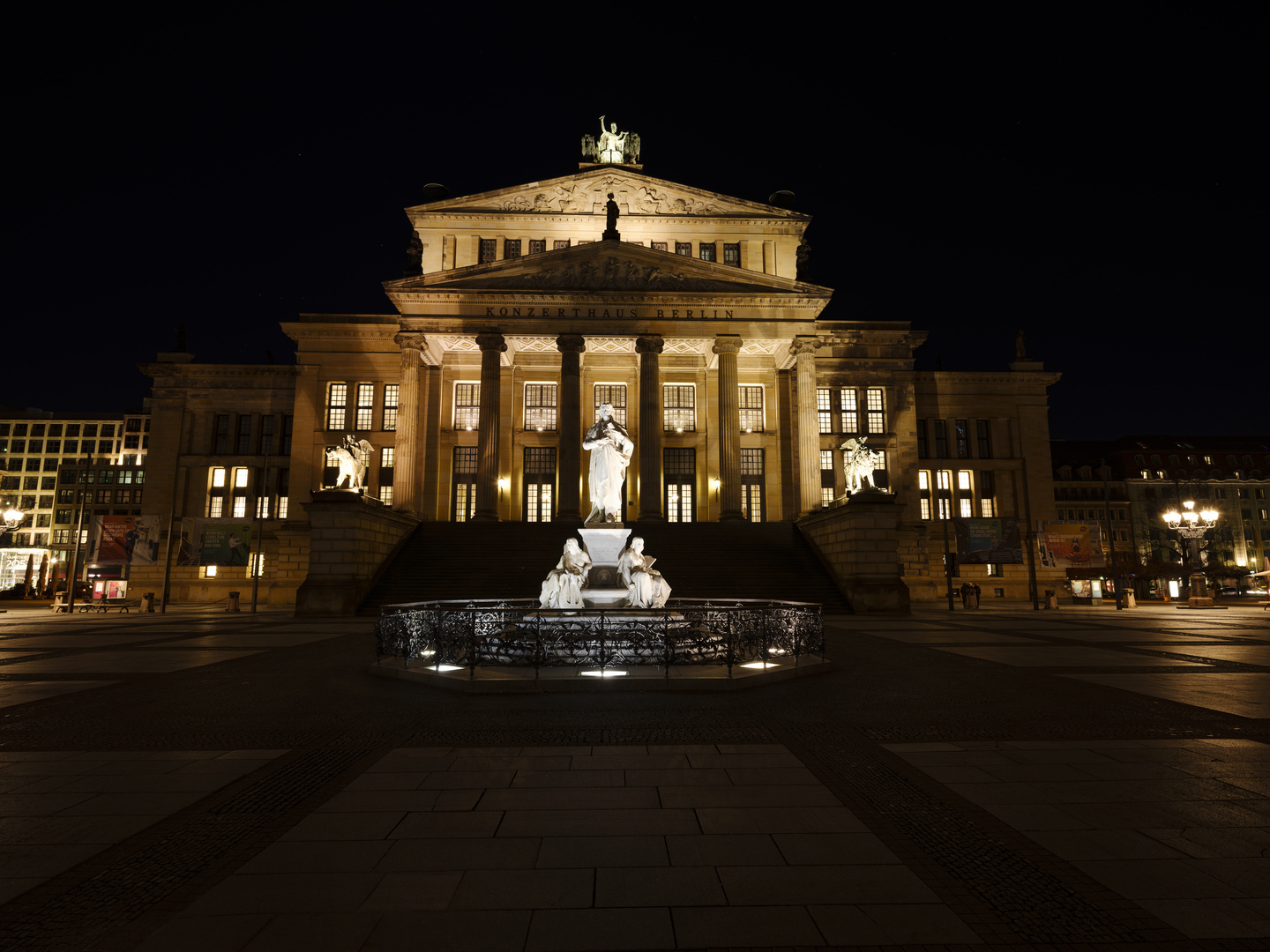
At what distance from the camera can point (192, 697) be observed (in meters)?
10.6

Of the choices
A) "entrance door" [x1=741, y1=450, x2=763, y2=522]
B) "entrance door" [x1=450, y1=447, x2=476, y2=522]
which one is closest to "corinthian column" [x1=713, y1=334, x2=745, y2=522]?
"entrance door" [x1=741, y1=450, x2=763, y2=522]

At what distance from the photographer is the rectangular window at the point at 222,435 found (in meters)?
52.8

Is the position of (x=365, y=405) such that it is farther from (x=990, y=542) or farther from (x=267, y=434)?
(x=990, y=542)

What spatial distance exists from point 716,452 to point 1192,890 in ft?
141

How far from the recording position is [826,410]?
165 feet

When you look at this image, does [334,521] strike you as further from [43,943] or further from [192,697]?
[43,943]

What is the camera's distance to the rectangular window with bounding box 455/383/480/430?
1896 inches

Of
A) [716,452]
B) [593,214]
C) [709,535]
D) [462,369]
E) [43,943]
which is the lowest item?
[43,943]

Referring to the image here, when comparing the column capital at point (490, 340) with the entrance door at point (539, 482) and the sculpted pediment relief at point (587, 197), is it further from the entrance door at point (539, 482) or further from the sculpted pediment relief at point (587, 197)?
the sculpted pediment relief at point (587, 197)

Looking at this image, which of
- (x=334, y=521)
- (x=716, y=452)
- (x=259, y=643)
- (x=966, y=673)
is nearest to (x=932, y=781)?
(x=966, y=673)

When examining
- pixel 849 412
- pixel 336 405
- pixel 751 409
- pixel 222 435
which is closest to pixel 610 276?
pixel 751 409

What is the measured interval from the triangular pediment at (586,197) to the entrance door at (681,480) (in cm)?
1662

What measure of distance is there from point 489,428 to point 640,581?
27.5 m

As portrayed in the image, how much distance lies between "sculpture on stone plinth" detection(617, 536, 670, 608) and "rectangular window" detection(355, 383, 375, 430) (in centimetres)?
3767
